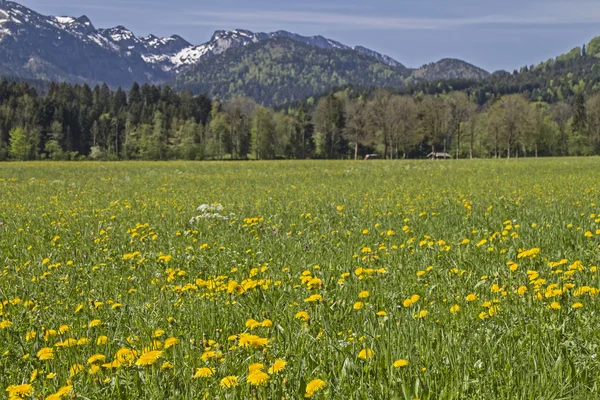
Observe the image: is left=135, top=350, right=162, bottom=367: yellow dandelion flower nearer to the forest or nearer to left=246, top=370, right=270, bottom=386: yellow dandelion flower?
left=246, top=370, right=270, bottom=386: yellow dandelion flower

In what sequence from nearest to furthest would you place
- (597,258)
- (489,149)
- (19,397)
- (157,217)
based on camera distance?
(19,397) → (597,258) → (157,217) → (489,149)

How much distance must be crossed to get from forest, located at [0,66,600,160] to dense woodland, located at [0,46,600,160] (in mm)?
257

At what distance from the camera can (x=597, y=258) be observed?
539cm

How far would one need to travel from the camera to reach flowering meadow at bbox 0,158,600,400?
2.66m

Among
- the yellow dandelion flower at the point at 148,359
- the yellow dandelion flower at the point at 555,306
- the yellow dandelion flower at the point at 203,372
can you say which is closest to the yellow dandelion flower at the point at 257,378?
the yellow dandelion flower at the point at 203,372

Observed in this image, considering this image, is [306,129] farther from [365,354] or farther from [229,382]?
[229,382]

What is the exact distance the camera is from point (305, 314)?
3375 mm

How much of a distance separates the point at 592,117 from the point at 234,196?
117122 millimetres

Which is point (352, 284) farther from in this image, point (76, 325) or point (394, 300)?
point (76, 325)

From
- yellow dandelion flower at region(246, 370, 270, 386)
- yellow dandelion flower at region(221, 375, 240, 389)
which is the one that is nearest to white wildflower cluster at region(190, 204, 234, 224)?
yellow dandelion flower at region(221, 375, 240, 389)

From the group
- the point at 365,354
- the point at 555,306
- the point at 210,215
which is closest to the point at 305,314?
the point at 365,354

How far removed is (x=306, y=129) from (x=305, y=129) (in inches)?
12.3

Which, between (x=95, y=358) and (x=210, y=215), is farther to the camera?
(x=210, y=215)

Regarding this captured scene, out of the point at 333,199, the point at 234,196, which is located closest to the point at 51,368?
the point at 333,199
